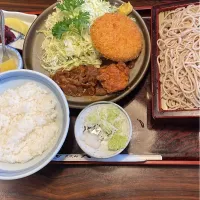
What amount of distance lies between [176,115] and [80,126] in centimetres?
68

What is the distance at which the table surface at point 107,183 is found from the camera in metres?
2.23

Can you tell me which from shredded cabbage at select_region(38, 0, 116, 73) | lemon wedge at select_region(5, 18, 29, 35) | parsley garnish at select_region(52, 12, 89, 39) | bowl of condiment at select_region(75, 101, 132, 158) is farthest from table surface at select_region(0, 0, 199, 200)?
lemon wedge at select_region(5, 18, 29, 35)

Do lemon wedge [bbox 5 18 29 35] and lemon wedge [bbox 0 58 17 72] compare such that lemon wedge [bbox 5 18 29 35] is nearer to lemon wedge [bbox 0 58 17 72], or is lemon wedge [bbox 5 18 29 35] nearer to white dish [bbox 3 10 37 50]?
white dish [bbox 3 10 37 50]

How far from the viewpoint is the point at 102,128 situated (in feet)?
7.33

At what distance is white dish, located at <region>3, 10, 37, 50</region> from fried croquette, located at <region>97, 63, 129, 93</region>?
83 centimetres

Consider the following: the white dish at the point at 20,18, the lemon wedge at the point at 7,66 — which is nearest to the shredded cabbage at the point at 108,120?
the lemon wedge at the point at 7,66

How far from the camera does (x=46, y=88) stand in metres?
2.30

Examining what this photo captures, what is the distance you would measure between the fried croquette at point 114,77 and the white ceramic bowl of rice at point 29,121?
0.36 metres

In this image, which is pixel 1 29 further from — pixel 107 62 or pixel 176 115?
pixel 176 115

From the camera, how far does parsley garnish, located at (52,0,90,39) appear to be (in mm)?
2447

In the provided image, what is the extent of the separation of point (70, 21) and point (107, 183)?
4.17 feet

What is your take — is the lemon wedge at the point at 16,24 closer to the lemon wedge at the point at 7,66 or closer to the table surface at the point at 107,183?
the lemon wedge at the point at 7,66

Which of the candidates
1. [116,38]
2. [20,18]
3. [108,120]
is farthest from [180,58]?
[20,18]

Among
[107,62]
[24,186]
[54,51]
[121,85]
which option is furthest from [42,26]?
[24,186]
